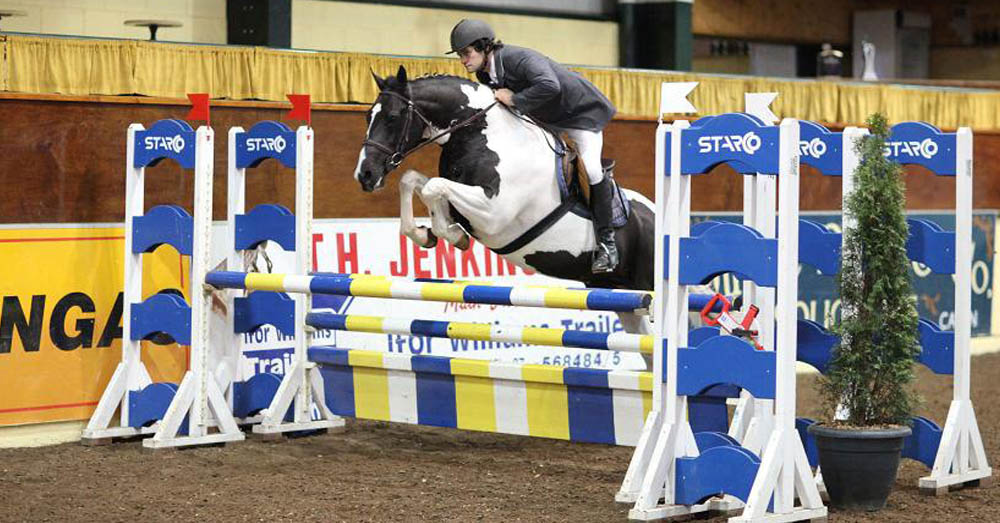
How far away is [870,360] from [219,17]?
7.37 meters

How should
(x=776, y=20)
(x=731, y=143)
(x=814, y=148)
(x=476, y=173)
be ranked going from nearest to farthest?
(x=731, y=143)
(x=814, y=148)
(x=476, y=173)
(x=776, y=20)

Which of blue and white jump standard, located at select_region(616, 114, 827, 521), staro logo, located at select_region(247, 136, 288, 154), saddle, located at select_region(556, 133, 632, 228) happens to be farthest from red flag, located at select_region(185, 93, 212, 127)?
blue and white jump standard, located at select_region(616, 114, 827, 521)

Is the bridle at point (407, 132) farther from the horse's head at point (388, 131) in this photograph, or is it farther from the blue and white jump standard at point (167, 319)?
the blue and white jump standard at point (167, 319)

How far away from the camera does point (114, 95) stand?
24.9 feet

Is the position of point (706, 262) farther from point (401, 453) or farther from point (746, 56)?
point (746, 56)

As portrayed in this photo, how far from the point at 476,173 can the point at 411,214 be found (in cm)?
35

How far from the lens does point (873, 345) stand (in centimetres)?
536

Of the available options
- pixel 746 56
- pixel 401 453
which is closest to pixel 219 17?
pixel 401 453

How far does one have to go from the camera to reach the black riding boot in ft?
22.3

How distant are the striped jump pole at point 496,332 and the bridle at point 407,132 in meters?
0.78

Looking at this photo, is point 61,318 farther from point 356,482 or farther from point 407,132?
point 407,132

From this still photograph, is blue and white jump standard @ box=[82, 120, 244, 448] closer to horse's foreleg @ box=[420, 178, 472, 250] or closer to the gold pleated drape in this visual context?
the gold pleated drape

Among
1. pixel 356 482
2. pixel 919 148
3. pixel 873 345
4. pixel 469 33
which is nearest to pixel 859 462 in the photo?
pixel 873 345

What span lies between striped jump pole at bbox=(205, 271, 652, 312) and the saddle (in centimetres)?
74
